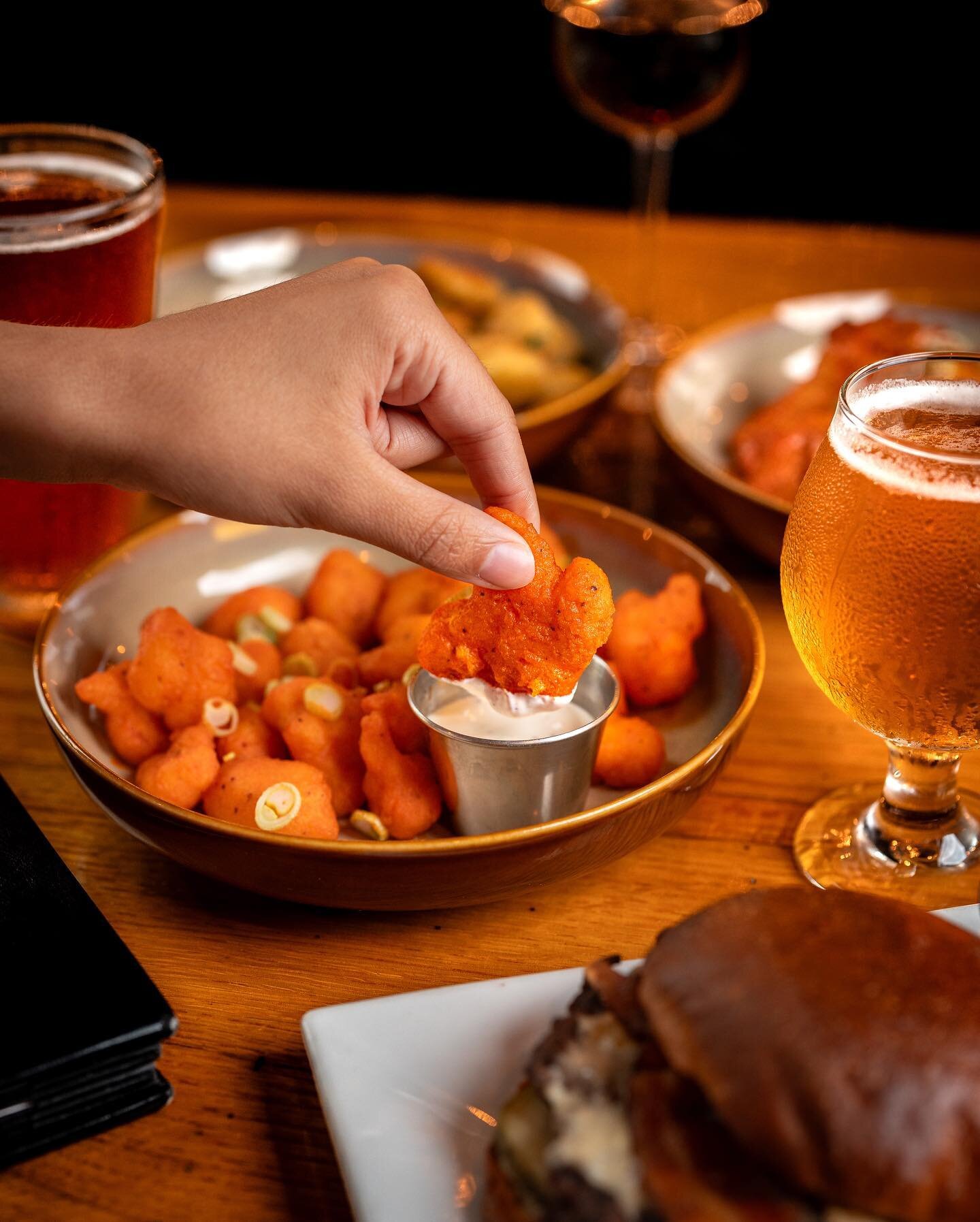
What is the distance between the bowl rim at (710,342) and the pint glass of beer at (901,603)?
0.37 m

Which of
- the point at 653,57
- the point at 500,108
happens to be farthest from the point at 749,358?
the point at 500,108

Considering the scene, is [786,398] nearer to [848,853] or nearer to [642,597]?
[642,597]

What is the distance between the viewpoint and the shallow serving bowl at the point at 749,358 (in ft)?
6.21

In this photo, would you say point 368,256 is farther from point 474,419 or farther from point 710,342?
point 474,419

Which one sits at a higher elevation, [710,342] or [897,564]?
[897,564]

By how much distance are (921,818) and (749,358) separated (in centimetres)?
102

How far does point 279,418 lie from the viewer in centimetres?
99

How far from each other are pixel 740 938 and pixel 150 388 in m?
0.61

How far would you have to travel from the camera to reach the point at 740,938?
2.63 ft

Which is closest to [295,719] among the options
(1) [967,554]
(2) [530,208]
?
(1) [967,554]

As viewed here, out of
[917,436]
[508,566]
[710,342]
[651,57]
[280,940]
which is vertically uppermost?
[651,57]

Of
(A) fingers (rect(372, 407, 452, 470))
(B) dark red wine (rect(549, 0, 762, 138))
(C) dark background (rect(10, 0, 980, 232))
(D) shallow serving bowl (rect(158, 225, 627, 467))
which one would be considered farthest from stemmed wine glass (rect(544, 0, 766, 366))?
(C) dark background (rect(10, 0, 980, 232))

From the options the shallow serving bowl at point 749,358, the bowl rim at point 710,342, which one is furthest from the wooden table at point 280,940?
the shallow serving bowl at point 749,358

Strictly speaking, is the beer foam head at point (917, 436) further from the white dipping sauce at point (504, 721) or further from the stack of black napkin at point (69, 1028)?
the stack of black napkin at point (69, 1028)
